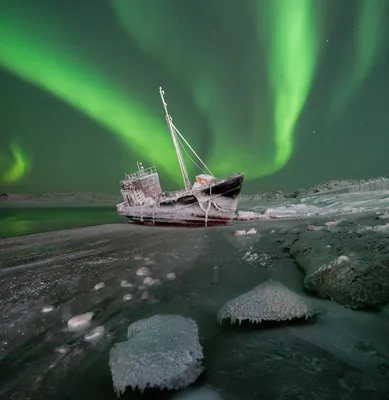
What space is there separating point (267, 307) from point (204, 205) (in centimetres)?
2262

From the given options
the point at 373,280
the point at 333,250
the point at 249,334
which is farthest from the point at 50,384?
the point at 333,250

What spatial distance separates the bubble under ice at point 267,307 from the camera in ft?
16.4

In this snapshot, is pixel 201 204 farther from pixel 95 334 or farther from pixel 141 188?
pixel 95 334

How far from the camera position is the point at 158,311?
240 inches

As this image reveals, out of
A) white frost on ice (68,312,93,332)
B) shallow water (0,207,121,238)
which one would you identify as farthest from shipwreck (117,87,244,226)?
white frost on ice (68,312,93,332)

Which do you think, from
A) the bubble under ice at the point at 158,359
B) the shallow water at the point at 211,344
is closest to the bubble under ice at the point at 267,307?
the shallow water at the point at 211,344

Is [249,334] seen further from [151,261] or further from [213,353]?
[151,261]

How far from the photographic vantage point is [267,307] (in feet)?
17.3

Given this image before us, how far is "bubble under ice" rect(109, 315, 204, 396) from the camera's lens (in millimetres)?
3461

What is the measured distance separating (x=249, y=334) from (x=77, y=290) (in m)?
5.80

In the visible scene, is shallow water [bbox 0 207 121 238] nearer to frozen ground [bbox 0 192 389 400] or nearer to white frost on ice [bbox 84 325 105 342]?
frozen ground [bbox 0 192 389 400]

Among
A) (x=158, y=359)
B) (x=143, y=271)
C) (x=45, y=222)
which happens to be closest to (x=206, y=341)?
(x=158, y=359)

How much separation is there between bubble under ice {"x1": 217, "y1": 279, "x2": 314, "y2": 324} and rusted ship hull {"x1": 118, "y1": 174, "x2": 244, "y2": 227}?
21.9 meters

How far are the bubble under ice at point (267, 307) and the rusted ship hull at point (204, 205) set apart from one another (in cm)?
2186
